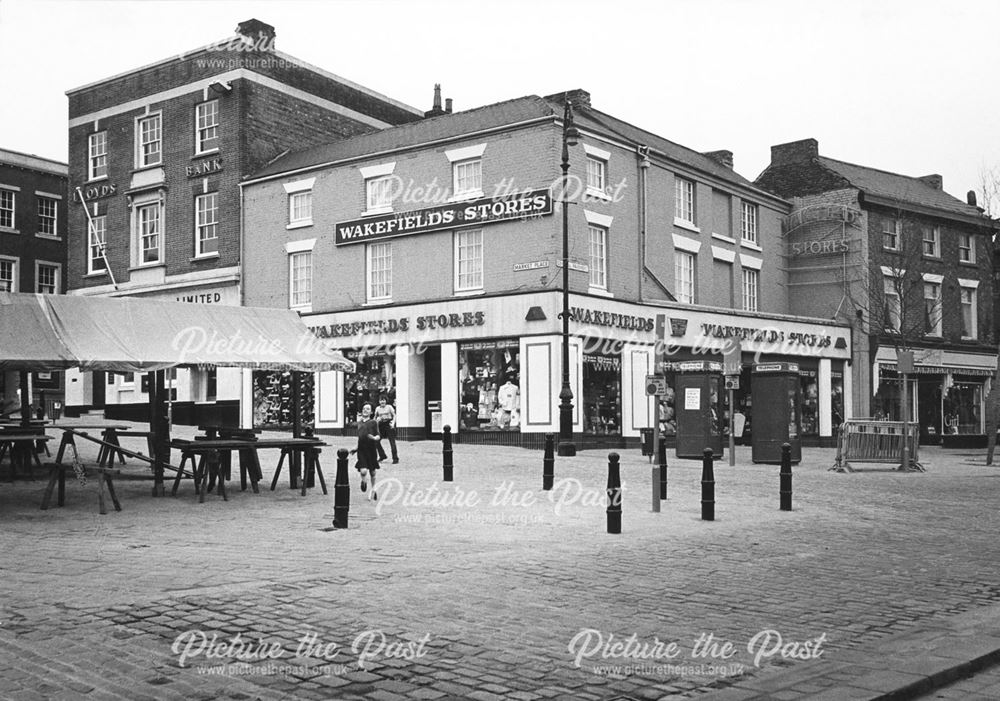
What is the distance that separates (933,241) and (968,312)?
389 cm

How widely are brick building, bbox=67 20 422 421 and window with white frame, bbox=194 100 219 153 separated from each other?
52 mm

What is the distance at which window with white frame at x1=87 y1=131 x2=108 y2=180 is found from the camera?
41.2 meters

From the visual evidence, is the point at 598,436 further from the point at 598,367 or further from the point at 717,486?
the point at 717,486

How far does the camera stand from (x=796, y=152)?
43.1m

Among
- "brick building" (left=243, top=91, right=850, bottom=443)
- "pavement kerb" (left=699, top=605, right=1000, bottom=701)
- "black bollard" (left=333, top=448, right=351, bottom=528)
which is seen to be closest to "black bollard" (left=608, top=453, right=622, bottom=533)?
"black bollard" (left=333, top=448, right=351, bottom=528)

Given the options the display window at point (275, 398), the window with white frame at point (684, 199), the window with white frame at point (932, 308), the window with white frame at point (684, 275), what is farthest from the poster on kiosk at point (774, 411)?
the window with white frame at point (932, 308)

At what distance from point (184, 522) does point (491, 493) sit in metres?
5.15

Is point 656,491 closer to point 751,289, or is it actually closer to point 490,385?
point 490,385

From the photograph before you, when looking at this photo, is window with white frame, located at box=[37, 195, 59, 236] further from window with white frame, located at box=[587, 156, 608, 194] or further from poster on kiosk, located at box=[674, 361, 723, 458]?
poster on kiosk, located at box=[674, 361, 723, 458]

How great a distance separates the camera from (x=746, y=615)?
7.59 m

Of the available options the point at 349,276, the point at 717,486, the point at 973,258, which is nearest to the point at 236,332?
the point at 717,486

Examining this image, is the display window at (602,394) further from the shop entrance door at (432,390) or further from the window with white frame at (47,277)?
the window with white frame at (47,277)

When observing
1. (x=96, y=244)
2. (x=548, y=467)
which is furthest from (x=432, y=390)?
(x=96, y=244)

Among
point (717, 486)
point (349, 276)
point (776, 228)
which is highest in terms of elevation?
point (776, 228)
